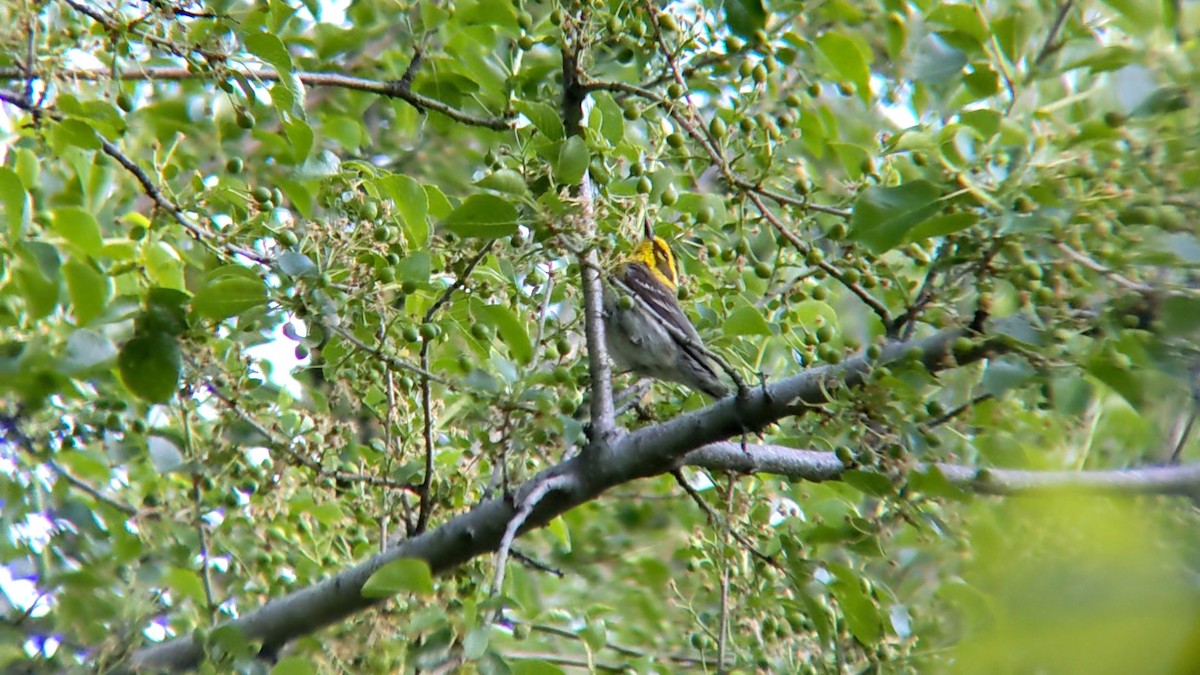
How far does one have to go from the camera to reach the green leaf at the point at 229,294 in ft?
7.52

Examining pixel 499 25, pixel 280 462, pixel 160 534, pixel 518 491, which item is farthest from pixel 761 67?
pixel 160 534

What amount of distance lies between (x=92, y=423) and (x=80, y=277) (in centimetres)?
58

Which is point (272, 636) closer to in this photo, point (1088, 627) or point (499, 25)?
point (499, 25)

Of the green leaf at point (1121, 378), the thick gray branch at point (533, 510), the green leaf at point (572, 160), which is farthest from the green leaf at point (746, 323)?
the green leaf at point (1121, 378)

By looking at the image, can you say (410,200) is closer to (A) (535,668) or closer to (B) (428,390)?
(B) (428,390)

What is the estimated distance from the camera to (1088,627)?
60cm

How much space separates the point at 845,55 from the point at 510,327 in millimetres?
1016

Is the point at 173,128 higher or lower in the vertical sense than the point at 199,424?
higher

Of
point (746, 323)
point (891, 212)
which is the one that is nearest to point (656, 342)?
point (746, 323)

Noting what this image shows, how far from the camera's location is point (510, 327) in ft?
8.18

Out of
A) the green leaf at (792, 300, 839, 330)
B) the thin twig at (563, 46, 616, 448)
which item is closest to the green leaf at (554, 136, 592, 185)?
the thin twig at (563, 46, 616, 448)

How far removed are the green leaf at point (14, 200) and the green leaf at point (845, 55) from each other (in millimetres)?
1848

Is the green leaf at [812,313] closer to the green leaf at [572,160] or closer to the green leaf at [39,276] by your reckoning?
the green leaf at [572,160]

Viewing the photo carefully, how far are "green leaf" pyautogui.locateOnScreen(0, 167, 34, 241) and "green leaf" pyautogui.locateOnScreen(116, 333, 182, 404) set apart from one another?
1.16 feet
